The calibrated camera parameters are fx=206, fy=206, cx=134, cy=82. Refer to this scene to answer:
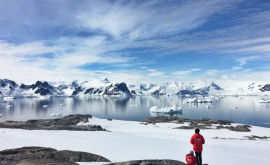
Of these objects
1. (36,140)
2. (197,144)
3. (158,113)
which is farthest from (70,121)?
(158,113)

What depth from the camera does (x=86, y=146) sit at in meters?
16.9

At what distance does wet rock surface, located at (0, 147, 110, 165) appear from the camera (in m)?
9.71

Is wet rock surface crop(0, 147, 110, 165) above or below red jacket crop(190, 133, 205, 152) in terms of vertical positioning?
below

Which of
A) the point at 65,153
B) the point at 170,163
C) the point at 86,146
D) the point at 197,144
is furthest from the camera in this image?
the point at 86,146

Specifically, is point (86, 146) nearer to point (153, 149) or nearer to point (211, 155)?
point (153, 149)

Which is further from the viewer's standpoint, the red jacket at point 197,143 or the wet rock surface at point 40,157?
the red jacket at point 197,143

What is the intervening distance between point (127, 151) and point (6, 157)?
8106 mm

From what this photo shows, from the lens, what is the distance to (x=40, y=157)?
10.9 metres

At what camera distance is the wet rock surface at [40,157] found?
9.71 metres

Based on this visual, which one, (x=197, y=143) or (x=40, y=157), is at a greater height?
(x=197, y=143)

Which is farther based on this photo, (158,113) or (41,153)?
(158,113)

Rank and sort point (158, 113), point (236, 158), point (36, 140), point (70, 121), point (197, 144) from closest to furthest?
point (197, 144) → point (236, 158) → point (36, 140) → point (70, 121) → point (158, 113)

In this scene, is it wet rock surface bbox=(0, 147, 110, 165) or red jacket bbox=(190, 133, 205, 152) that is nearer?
wet rock surface bbox=(0, 147, 110, 165)

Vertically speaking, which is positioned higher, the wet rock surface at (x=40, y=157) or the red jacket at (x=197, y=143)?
the red jacket at (x=197, y=143)
